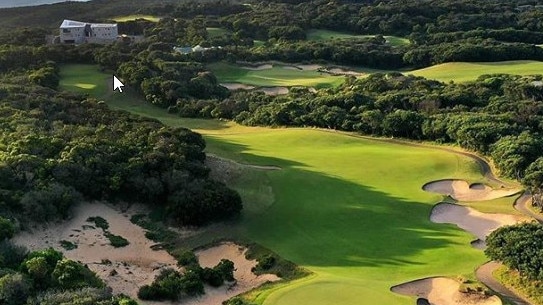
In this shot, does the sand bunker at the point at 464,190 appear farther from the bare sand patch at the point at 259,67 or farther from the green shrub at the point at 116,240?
the bare sand patch at the point at 259,67

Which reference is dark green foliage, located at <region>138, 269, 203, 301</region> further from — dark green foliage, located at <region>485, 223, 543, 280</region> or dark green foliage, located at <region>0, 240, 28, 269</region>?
dark green foliage, located at <region>485, 223, 543, 280</region>

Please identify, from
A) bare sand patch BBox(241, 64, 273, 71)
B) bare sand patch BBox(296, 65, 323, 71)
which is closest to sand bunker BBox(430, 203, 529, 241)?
bare sand patch BBox(241, 64, 273, 71)

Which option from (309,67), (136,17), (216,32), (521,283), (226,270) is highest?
(136,17)

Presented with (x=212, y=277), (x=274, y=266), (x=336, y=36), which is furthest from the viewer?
(x=336, y=36)

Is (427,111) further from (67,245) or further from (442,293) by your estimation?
(67,245)

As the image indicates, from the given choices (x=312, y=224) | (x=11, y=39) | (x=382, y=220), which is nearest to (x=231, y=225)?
(x=312, y=224)

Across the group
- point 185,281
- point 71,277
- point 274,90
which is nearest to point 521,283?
point 185,281

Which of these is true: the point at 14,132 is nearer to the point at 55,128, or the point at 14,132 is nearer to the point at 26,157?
the point at 55,128
